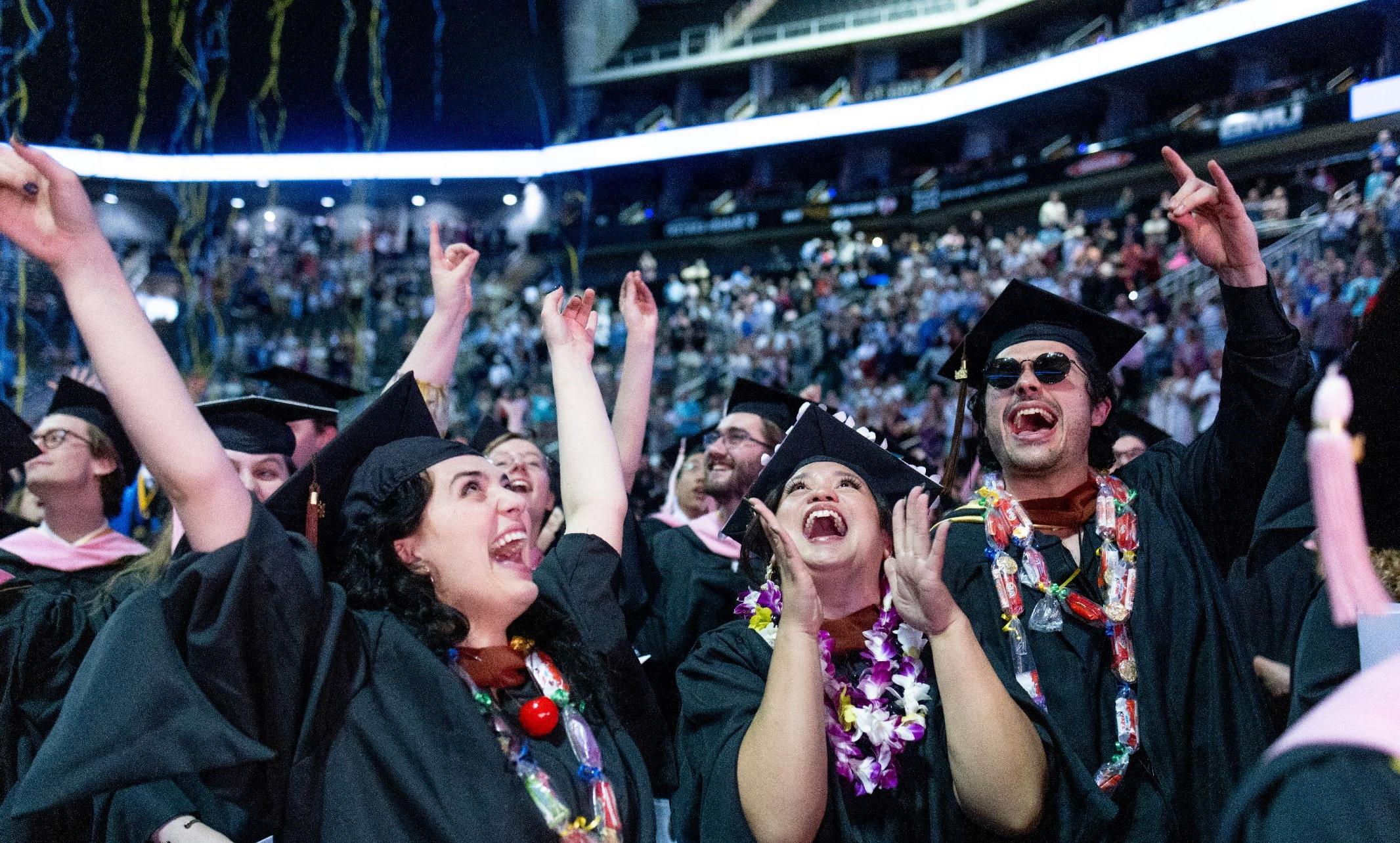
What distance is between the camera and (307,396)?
178 inches

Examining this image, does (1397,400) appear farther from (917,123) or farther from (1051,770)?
(917,123)

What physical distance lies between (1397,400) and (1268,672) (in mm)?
2610

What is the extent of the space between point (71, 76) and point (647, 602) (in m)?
28.3

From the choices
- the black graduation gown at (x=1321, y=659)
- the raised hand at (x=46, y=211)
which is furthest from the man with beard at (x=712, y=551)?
the raised hand at (x=46, y=211)

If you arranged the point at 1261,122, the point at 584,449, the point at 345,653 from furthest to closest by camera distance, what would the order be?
the point at 1261,122 < the point at 584,449 < the point at 345,653

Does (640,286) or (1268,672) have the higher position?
(640,286)

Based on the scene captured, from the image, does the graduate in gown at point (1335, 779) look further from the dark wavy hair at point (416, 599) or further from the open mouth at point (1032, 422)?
the open mouth at point (1032, 422)

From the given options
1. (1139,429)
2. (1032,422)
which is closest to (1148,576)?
(1032,422)

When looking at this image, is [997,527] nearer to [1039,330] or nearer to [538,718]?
[1039,330]

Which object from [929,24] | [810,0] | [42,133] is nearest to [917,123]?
[929,24]

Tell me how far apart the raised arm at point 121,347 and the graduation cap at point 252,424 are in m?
1.76

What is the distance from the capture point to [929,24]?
27141 millimetres

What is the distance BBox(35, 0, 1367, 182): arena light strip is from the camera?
20547 millimetres

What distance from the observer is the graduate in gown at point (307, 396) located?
4.14 meters
